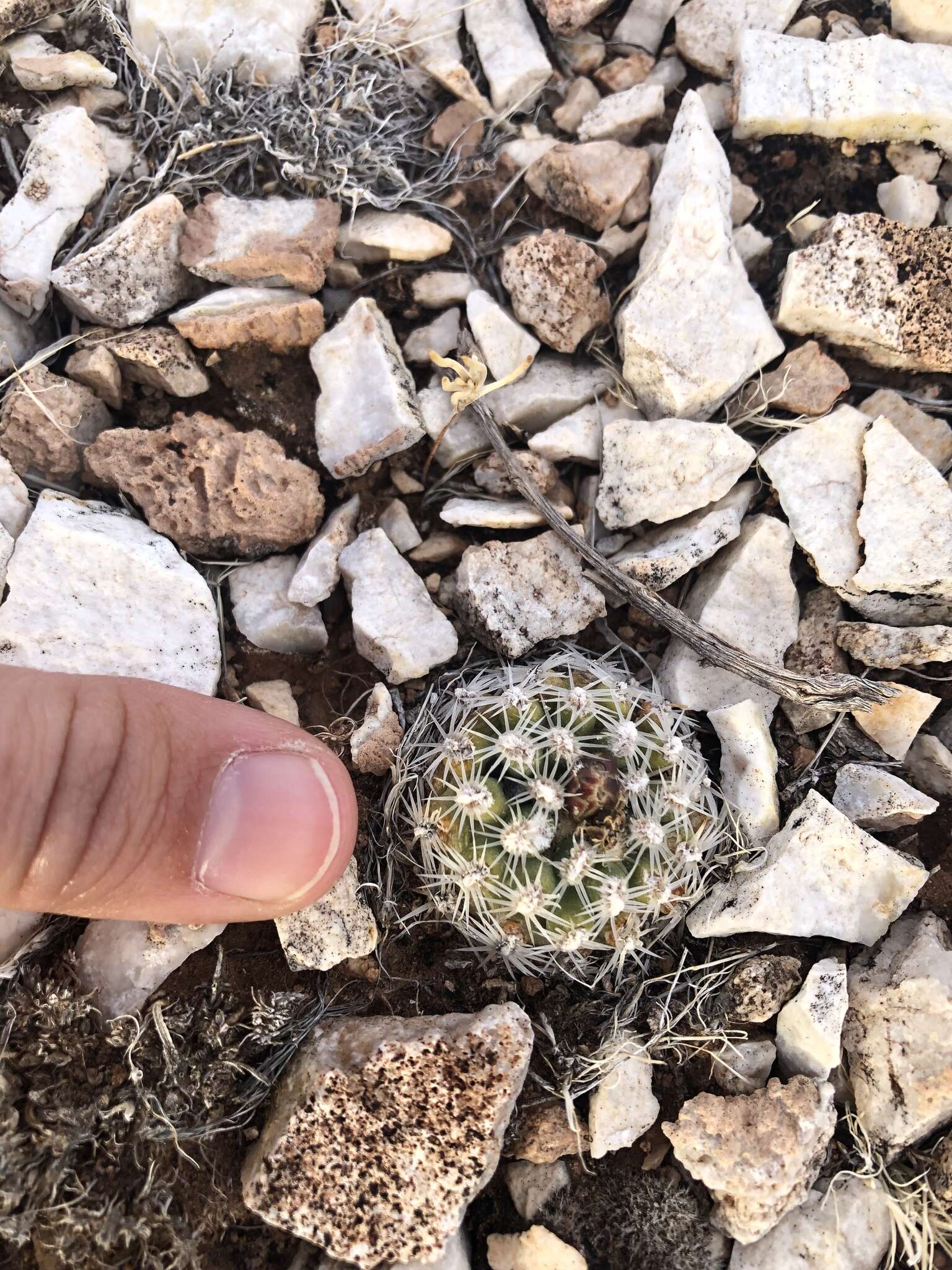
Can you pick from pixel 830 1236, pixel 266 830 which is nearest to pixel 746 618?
pixel 266 830

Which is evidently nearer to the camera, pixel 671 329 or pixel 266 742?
pixel 266 742

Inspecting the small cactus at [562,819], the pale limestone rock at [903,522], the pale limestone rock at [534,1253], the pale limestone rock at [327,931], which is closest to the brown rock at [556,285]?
the pale limestone rock at [903,522]

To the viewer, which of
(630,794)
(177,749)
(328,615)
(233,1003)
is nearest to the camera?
(177,749)

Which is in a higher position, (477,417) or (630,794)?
(477,417)

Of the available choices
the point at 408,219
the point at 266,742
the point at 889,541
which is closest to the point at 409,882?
the point at 266,742

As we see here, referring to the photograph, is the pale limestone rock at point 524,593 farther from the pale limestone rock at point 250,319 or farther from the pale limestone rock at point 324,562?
the pale limestone rock at point 250,319

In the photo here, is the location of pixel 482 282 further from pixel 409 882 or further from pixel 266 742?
pixel 409 882
